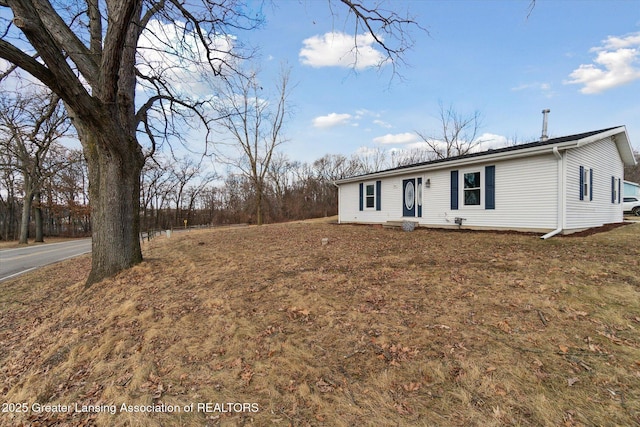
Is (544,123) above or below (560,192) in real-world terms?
above


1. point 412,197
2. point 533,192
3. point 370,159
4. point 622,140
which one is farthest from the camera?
point 370,159

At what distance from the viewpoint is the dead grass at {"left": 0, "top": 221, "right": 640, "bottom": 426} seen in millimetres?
2166

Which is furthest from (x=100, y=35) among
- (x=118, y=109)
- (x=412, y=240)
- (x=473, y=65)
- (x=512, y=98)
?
(x=512, y=98)

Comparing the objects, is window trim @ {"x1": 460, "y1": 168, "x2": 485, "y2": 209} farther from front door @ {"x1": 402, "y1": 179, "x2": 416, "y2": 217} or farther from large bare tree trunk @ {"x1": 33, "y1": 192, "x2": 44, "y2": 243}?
large bare tree trunk @ {"x1": 33, "y1": 192, "x2": 44, "y2": 243}

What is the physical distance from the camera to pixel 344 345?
9.73 feet

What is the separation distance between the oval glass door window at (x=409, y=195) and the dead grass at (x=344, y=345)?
6813 millimetres

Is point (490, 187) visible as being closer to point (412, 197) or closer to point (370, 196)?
point (412, 197)

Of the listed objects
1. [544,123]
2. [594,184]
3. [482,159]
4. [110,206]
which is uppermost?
[544,123]

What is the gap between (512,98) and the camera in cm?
1402

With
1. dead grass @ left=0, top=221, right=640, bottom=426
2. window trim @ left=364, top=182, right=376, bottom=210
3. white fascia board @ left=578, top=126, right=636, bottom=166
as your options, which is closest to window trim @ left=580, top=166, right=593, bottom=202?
white fascia board @ left=578, top=126, right=636, bottom=166

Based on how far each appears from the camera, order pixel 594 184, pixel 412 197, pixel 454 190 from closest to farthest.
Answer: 1. pixel 594 184
2. pixel 454 190
3. pixel 412 197

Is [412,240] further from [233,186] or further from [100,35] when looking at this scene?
[233,186]

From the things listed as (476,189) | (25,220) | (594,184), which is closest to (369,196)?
(476,189)

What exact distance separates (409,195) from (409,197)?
0.09 metres
